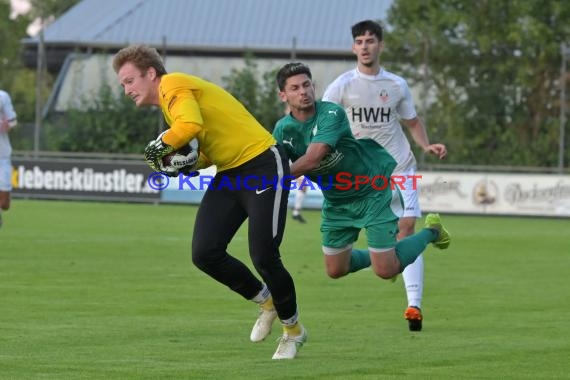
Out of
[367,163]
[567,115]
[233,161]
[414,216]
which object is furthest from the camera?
[567,115]

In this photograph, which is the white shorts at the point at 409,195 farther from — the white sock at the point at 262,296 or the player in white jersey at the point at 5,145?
the player in white jersey at the point at 5,145

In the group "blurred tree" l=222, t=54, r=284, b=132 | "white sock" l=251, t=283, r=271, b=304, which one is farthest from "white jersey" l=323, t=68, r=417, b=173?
"blurred tree" l=222, t=54, r=284, b=132

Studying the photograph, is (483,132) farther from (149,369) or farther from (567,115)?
(149,369)

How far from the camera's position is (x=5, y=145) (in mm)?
18750

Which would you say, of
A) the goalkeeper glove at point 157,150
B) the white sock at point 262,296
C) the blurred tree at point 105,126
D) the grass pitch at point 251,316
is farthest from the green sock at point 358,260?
the blurred tree at point 105,126

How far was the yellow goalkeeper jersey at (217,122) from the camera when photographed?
8625mm

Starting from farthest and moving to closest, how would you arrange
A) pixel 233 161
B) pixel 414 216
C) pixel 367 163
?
1. pixel 414 216
2. pixel 367 163
3. pixel 233 161

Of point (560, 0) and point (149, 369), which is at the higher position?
point (560, 0)

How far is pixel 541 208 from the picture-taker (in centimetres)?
3055

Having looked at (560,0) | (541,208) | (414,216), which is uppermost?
(560,0)

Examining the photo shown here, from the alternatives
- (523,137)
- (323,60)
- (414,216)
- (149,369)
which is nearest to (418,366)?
(149,369)

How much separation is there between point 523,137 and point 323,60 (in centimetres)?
1897

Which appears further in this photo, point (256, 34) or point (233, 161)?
point (256, 34)

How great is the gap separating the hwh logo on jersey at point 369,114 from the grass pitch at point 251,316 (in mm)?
1617
